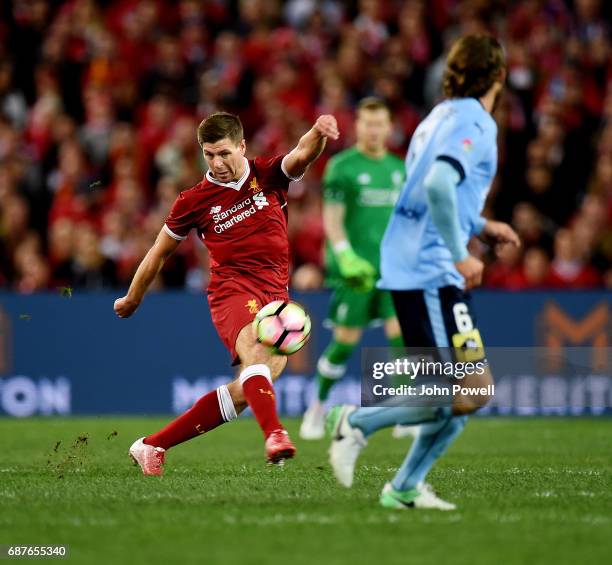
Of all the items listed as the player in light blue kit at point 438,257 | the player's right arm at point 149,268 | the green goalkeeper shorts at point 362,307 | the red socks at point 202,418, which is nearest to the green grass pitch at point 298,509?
the red socks at point 202,418

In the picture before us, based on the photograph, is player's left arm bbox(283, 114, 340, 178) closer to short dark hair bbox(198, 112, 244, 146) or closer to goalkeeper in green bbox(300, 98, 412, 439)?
short dark hair bbox(198, 112, 244, 146)

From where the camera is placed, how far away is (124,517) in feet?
19.9

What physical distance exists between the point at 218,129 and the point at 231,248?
75cm

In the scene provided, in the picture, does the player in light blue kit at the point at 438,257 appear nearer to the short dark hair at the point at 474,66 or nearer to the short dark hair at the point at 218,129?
the short dark hair at the point at 474,66

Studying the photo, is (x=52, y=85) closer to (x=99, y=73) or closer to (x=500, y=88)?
(x=99, y=73)

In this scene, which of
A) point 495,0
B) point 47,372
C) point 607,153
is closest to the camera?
point 47,372

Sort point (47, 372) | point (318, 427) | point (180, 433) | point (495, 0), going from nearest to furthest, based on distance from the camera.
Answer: point (180, 433) < point (318, 427) < point (47, 372) < point (495, 0)

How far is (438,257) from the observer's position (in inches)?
248

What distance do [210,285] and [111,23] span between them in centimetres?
1140

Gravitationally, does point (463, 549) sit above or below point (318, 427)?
above

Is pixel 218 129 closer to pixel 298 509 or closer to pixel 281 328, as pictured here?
pixel 281 328

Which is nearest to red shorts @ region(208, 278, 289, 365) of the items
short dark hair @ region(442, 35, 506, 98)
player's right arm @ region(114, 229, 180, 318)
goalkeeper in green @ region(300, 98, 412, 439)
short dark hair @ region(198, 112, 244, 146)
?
player's right arm @ region(114, 229, 180, 318)

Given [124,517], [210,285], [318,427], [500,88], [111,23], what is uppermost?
[111,23]

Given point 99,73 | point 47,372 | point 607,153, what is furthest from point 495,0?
point 47,372
